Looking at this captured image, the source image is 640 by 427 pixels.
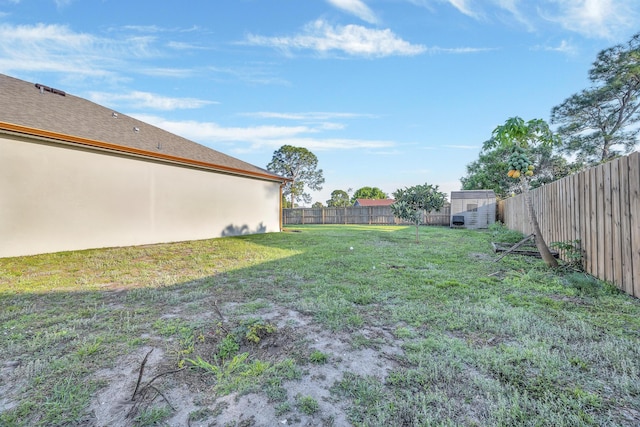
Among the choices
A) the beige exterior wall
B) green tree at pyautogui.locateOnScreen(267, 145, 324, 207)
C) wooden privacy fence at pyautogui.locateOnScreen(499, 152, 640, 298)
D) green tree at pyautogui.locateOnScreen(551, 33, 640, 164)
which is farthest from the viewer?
green tree at pyautogui.locateOnScreen(267, 145, 324, 207)

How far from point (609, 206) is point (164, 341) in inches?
189

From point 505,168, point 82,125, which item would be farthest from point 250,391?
point 505,168

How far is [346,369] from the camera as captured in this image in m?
1.73

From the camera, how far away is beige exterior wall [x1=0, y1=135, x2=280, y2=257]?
5277 millimetres

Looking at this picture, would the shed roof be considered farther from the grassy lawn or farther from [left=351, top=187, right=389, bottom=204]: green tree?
[left=351, top=187, right=389, bottom=204]: green tree

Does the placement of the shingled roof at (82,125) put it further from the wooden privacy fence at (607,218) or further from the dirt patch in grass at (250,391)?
the wooden privacy fence at (607,218)

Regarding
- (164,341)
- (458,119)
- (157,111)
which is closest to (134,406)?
(164,341)

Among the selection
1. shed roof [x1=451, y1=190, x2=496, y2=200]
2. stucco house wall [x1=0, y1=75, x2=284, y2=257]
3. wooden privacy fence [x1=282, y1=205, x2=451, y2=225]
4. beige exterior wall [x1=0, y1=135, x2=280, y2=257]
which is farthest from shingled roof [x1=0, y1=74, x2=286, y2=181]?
shed roof [x1=451, y1=190, x2=496, y2=200]

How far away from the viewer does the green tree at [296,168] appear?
28.3 m

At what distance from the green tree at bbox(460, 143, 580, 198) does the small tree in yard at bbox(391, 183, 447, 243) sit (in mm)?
11813

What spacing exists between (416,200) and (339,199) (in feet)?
110

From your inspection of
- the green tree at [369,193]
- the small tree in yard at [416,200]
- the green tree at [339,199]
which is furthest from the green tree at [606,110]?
the green tree at [369,193]

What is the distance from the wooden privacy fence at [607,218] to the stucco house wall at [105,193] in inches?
350

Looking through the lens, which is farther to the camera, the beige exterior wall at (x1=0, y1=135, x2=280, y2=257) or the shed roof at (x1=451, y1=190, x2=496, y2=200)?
the shed roof at (x1=451, y1=190, x2=496, y2=200)
